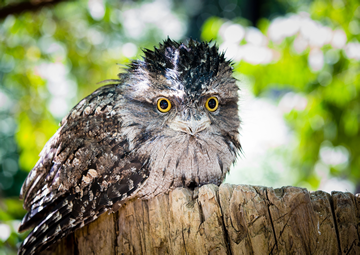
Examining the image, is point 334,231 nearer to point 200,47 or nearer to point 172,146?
point 172,146

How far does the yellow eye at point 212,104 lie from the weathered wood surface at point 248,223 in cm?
74

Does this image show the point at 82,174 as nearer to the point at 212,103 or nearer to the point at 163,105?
the point at 163,105

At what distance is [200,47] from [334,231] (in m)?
1.72

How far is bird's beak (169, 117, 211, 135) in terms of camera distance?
2225 millimetres

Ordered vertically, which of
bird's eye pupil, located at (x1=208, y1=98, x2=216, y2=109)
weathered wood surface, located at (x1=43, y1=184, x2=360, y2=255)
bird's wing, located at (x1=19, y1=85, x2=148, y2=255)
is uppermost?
bird's eye pupil, located at (x1=208, y1=98, x2=216, y2=109)

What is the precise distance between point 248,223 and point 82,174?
1.30m

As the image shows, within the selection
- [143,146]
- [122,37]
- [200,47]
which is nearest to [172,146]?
[143,146]

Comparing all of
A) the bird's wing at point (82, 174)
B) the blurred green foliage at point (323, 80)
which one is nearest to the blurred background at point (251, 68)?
the blurred green foliage at point (323, 80)

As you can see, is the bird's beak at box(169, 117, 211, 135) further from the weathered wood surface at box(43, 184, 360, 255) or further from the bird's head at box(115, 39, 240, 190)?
the weathered wood surface at box(43, 184, 360, 255)

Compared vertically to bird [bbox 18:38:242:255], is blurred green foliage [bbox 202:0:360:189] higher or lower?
higher

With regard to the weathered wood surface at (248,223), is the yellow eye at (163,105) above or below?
above

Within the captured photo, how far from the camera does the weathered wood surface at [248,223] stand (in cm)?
179

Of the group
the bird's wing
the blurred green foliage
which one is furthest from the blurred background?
the bird's wing

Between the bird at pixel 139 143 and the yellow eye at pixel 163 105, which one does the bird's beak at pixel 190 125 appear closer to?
the bird at pixel 139 143
